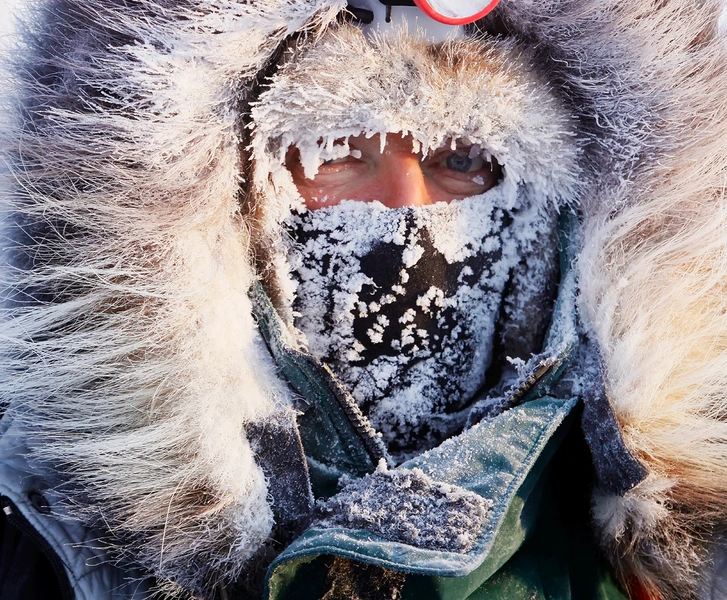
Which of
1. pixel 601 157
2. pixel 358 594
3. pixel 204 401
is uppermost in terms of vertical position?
pixel 601 157

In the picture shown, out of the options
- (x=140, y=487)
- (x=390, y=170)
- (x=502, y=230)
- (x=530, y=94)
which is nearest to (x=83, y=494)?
(x=140, y=487)

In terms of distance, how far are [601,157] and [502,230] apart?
23cm

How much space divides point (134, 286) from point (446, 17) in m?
0.68

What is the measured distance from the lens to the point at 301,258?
1205mm

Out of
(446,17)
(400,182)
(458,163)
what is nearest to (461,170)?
(458,163)

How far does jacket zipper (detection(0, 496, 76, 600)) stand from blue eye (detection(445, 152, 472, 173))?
3.15 ft

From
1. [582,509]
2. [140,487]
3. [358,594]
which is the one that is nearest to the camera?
[358,594]

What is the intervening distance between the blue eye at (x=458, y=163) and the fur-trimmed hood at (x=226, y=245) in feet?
0.29

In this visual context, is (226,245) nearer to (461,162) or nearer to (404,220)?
(404,220)

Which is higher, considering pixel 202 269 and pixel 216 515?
pixel 202 269

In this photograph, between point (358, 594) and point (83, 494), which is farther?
point (83, 494)

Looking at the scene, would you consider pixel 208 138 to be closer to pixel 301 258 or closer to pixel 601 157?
pixel 301 258

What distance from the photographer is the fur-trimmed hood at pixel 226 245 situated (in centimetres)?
102

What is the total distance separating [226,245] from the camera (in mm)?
1121
